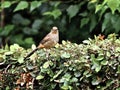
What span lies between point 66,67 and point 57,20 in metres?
2.85

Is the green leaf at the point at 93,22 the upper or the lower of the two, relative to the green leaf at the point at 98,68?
upper

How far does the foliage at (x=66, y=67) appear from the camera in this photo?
4.44 meters

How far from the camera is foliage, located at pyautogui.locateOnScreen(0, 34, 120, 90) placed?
4.44m

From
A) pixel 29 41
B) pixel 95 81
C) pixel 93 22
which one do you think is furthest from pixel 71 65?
pixel 29 41

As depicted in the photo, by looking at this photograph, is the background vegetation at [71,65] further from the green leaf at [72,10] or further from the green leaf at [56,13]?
the green leaf at [56,13]

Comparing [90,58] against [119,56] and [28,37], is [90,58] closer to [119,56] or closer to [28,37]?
[119,56]

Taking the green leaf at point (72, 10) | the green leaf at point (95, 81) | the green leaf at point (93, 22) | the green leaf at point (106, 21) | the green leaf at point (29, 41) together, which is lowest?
the green leaf at point (95, 81)

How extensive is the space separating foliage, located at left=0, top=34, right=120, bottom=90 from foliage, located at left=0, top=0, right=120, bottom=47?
1.27 meters

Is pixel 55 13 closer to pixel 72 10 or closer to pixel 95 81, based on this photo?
pixel 72 10

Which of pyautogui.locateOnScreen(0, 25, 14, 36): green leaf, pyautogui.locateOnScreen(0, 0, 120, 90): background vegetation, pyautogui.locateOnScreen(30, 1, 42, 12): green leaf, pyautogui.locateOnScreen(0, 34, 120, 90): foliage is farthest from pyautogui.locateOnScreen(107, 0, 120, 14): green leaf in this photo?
pyautogui.locateOnScreen(0, 25, 14, 36): green leaf

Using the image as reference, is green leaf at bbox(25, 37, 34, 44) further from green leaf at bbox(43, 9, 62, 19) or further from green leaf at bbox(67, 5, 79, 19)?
green leaf at bbox(67, 5, 79, 19)

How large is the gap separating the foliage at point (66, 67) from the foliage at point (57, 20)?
4.18ft

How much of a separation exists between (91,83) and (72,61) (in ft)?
0.88

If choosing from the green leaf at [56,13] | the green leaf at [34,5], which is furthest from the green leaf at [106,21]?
the green leaf at [34,5]
